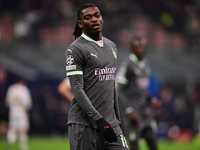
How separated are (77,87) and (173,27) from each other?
1573 cm

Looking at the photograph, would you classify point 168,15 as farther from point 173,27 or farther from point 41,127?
point 41,127

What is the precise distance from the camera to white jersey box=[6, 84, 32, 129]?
12.7m

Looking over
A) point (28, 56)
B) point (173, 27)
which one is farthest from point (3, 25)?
point (173, 27)

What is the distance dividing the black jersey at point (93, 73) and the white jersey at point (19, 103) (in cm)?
909

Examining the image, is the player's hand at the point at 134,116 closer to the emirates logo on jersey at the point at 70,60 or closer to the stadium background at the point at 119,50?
the emirates logo on jersey at the point at 70,60

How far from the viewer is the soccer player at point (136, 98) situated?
22.0 ft

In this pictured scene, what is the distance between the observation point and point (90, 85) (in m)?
3.87

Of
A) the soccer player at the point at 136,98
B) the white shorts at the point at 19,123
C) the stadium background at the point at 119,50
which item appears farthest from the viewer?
the stadium background at the point at 119,50

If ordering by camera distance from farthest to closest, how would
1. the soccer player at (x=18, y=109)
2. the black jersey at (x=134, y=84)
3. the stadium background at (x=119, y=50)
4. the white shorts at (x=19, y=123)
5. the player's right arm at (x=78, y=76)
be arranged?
the stadium background at (x=119, y=50) → the white shorts at (x=19, y=123) → the soccer player at (x=18, y=109) → the black jersey at (x=134, y=84) → the player's right arm at (x=78, y=76)

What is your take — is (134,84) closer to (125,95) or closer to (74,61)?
(125,95)

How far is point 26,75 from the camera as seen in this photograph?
15945mm

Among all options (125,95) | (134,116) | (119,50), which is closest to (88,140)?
(134,116)

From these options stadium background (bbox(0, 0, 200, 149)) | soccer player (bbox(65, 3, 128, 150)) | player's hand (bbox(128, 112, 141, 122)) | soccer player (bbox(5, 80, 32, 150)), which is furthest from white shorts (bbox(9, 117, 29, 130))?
soccer player (bbox(65, 3, 128, 150))

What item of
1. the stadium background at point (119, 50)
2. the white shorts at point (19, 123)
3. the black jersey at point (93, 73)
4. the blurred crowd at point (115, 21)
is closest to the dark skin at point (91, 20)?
the black jersey at point (93, 73)
